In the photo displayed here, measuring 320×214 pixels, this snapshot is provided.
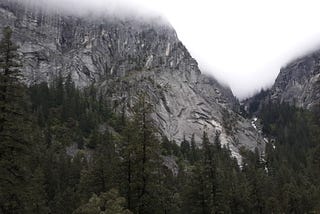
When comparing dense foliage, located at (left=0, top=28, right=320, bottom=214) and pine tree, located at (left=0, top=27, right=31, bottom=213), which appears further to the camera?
dense foliage, located at (left=0, top=28, right=320, bottom=214)

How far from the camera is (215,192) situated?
39938 millimetres

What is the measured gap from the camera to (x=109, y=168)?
38.4 m

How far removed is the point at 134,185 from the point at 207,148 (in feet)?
45.0

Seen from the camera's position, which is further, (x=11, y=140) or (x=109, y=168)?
(x=109, y=168)

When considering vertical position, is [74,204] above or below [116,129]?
below

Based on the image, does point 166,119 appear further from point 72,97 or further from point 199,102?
point 72,97

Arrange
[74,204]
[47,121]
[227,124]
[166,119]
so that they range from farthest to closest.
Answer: [227,124] → [166,119] → [47,121] → [74,204]

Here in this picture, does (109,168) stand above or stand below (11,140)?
above

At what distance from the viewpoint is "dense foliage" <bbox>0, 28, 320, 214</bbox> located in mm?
24078

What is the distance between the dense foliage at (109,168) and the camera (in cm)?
2408

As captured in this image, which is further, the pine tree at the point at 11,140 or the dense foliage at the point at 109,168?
the dense foliage at the point at 109,168

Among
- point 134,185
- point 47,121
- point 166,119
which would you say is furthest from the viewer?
point 166,119

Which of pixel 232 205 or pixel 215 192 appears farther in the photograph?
pixel 232 205

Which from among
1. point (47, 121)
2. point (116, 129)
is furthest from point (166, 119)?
point (47, 121)
